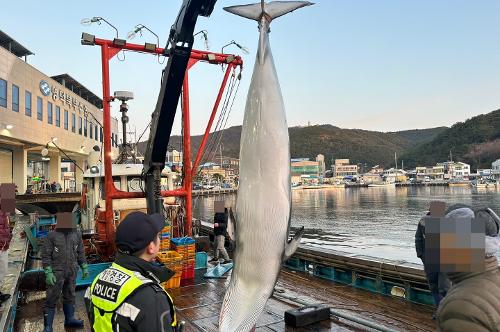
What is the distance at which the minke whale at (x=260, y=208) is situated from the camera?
2.15 metres

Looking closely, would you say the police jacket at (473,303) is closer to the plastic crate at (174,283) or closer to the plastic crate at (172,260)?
the plastic crate at (172,260)

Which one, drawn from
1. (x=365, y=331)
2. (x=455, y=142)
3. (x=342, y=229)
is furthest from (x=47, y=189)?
(x=455, y=142)

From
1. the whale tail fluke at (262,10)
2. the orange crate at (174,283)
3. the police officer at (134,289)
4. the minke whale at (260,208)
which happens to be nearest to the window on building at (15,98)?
the orange crate at (174,283)

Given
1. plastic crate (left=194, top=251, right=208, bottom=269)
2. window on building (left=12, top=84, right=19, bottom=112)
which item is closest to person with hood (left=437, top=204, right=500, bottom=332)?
plastic crate (left=194, top=251, right=208, bottom=269)

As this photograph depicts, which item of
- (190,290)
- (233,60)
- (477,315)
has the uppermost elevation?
(233,60)

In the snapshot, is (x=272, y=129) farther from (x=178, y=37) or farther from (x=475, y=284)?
(x=178, y=37)

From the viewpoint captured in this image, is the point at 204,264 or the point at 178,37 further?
the point at 204,264

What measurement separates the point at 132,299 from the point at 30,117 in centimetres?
2101

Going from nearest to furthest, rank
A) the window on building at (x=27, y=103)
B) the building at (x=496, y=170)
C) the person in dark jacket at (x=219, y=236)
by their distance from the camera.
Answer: the person in dark jacket at (x=219, y=236) < the window on building at (x=27, y=103) < the building at (x=496, y=170)

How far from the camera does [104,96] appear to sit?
6.75 m

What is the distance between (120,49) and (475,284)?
6822 mm

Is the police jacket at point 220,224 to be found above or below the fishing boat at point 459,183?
above

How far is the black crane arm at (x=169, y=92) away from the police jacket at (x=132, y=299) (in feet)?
11.7

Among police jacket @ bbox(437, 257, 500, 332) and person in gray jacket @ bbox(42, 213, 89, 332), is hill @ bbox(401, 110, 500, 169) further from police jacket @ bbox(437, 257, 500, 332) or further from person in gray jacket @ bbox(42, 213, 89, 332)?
police jacket @ bbox(437, 257, 500, 332)
